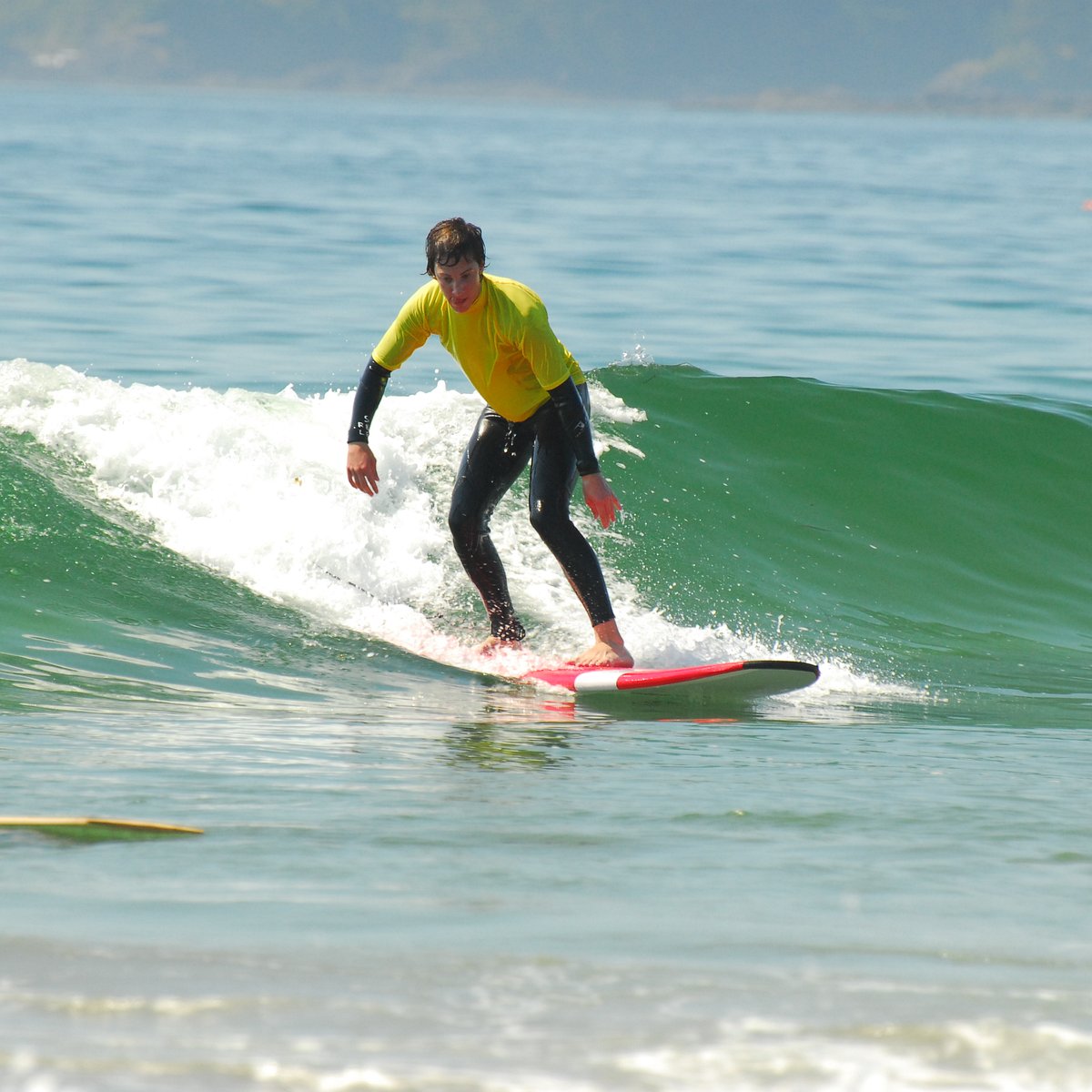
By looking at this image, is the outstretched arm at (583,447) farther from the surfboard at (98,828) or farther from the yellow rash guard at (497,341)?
the surfboard at (98,828)

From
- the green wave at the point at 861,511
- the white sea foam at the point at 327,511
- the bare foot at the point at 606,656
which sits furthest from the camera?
the green wave at the point at 861,511

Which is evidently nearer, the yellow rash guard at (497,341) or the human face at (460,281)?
the human face at (460,281)

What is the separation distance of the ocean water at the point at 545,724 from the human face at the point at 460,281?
→ 1.44 m

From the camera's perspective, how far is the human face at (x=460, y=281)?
534 centimetres

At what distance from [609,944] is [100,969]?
0.98m

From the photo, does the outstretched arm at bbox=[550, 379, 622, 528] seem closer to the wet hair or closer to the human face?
the human face

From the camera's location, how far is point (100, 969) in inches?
116

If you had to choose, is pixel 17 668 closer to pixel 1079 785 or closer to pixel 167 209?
pixel 1079 785

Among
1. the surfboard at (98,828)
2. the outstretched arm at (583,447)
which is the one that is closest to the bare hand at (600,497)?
the outstretched arm at (583,447)

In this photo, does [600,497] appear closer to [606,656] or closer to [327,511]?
[606,656]

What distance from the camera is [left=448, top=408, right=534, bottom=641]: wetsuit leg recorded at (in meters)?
6.03

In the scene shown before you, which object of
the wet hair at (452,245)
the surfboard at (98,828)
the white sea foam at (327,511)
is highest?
the wet hair at (452,245)

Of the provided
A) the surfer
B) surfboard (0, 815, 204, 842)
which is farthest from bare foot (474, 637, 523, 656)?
surfboard (0, 815, 204, 842)

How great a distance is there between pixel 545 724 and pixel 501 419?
1266 millimetres
